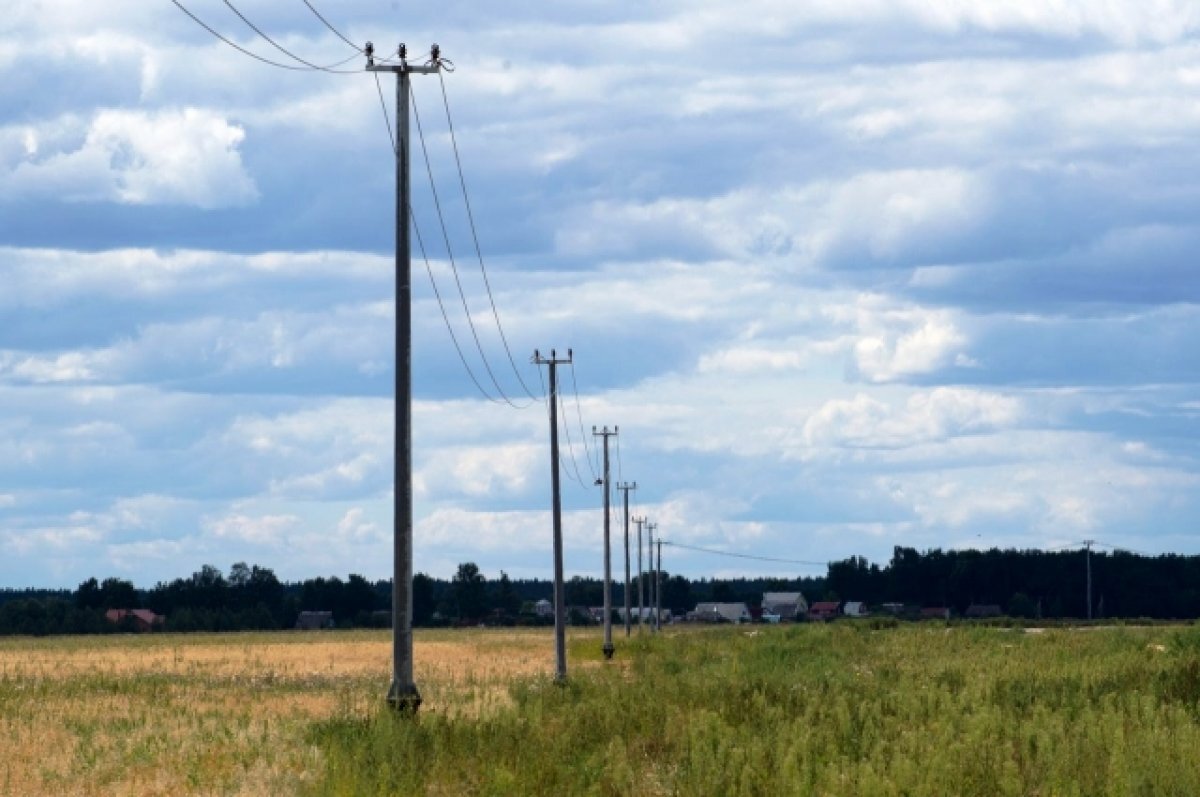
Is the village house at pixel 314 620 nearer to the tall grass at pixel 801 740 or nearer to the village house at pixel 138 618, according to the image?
the village house at pixel 138 618

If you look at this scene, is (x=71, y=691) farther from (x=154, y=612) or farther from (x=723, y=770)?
(x=154, y=612)

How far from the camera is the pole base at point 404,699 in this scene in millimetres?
26281

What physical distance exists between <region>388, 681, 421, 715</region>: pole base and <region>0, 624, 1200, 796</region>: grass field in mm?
437

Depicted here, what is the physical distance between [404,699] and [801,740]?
26.0 feet

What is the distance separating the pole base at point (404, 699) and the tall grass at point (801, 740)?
33 centimetres

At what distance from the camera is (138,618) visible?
160875mm

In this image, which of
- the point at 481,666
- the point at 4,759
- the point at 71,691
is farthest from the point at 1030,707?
the point at 481,666

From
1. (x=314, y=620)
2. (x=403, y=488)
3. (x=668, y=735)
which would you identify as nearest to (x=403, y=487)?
(x=403, y=488)

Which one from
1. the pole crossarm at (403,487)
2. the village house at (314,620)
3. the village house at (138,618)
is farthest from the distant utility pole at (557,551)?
the village house at (314,620)

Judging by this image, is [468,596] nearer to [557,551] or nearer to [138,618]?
[138,618]

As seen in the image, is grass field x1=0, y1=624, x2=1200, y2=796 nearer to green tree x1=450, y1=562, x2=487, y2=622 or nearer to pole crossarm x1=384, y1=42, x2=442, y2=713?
pole crossarm x1=384, y1=42, x2=442, y2=713

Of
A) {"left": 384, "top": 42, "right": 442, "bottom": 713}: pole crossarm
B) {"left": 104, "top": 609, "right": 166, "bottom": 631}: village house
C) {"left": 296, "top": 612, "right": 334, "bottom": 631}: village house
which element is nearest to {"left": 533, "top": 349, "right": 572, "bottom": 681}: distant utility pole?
{"left": 384, "top": 42, "right": 442, "bottom": 713}: pole crossarm

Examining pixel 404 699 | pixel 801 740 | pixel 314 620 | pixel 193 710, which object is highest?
pixel 314 620

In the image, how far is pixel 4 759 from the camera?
27.0m
